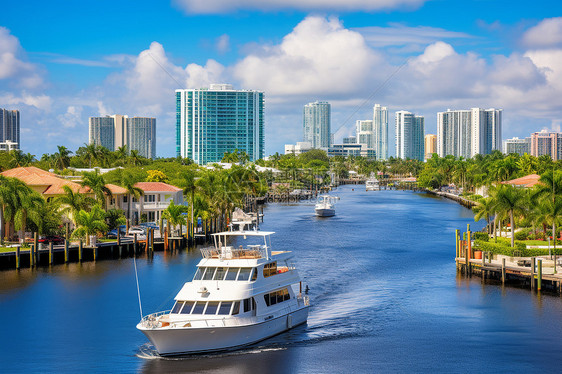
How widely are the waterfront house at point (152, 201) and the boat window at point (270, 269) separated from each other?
193 feet

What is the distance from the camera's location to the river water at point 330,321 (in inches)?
1459

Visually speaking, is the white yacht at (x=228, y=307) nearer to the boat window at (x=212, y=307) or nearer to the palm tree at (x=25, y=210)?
the boat window at (x=212, y=307)

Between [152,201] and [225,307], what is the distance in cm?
6641

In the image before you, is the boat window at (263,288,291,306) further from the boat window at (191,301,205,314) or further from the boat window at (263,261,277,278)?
the boat window at (191,301,205,314)

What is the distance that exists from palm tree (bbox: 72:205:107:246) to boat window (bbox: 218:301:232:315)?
39032 mm

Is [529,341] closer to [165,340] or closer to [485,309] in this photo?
[485,309]

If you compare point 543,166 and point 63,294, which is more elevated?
point 543,166

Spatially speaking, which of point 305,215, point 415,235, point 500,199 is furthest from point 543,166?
point 500,199

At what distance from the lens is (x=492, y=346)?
1583 inches

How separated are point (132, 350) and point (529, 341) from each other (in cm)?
2461

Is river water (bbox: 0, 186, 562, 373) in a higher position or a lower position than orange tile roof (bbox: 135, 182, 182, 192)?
lower

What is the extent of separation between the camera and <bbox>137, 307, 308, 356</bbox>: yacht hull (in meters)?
36.1

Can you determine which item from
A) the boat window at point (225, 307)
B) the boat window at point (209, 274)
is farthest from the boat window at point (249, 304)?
the boat window at point (209, 274)

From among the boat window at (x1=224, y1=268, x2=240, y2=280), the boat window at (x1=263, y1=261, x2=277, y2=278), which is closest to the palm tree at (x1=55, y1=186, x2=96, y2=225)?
the boat window at (x1=263, y1=261, x2=277, y2=278)
